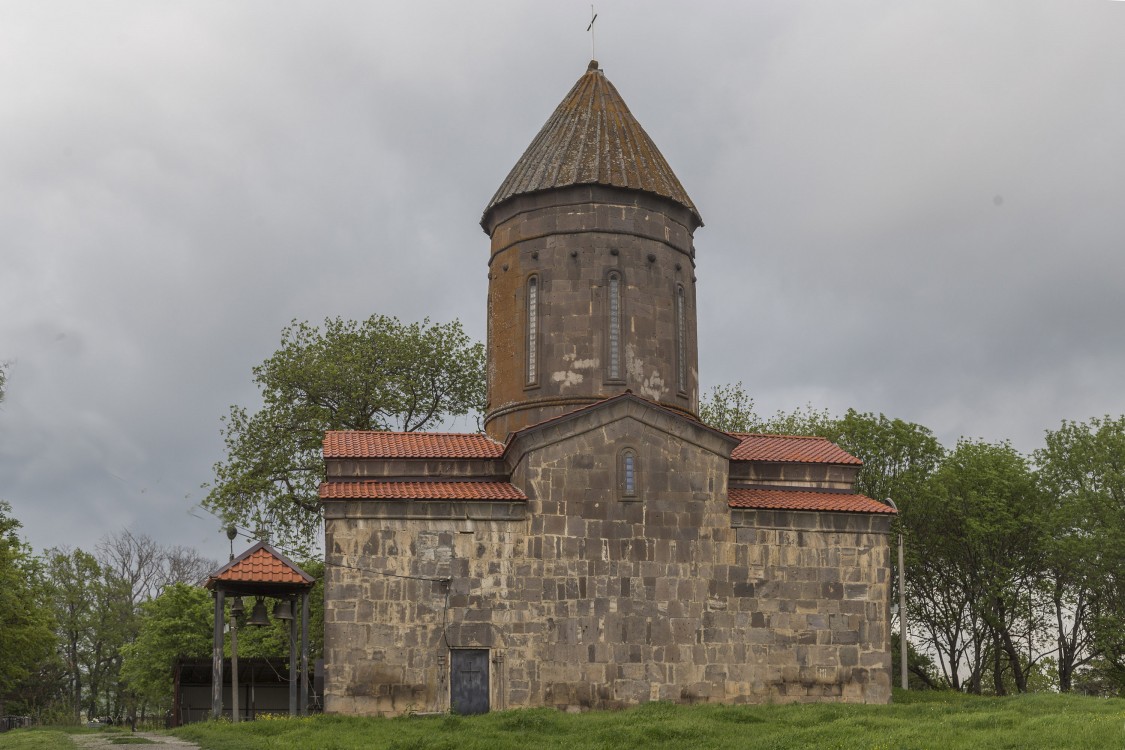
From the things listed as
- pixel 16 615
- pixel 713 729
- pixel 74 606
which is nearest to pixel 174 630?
pixel 16 615

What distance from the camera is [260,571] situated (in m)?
21.8

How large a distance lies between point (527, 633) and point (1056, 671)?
2305cm

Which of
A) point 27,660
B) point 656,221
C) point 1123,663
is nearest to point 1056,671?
point 1123,663

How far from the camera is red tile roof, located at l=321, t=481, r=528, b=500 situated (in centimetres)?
2289

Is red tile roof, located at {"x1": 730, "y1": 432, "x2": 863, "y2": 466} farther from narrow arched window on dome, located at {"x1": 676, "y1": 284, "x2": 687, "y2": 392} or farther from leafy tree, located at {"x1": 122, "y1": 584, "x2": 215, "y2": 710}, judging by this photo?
leafy tree, located at {"x1": 122, "y1": 584, "x2": 215, "y2": 710}

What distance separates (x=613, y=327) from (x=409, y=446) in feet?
16.1

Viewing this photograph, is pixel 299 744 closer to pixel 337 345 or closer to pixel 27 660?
pixel 337 345

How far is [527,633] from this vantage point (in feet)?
74.5

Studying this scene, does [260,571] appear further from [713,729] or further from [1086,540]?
[1086,540]

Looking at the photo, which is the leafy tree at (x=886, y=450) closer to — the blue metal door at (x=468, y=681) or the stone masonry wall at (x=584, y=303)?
the stone masonry wall at (x=584, y=303)

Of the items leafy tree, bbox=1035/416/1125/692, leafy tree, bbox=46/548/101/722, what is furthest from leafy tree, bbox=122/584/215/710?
Answer: leafy tree, bbox=1035/416/1125/692

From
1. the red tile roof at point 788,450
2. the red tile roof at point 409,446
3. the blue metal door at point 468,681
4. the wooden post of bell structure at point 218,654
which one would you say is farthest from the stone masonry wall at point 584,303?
the wooden post of bell structure at point 218,654

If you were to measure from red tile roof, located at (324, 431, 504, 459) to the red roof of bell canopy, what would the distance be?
2650 millimetres

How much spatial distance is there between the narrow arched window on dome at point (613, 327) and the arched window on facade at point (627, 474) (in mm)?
2245
